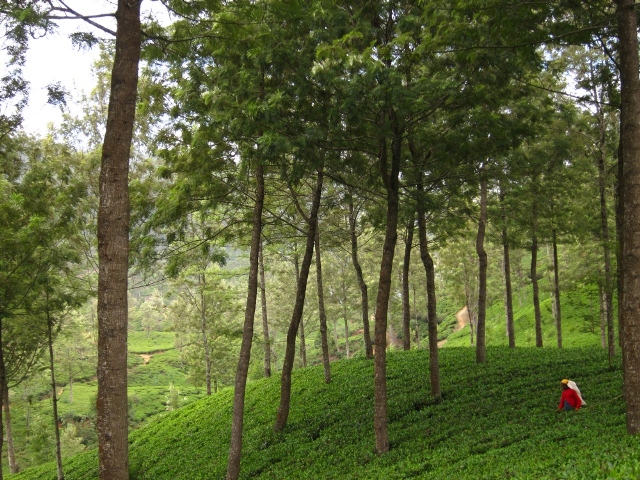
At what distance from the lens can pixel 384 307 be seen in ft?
31.2

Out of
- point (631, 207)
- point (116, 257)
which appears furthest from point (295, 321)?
point (631, 207)

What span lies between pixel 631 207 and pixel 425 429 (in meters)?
6.64

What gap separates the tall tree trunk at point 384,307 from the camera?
29.7ft

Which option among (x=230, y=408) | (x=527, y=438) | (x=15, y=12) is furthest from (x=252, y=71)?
(x=230, y=408)

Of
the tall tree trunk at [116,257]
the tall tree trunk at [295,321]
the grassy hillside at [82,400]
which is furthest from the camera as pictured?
the grassy hillside at [82,400]

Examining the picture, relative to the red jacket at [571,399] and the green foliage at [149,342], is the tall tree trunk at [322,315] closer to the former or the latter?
the red jacket at [571,399]

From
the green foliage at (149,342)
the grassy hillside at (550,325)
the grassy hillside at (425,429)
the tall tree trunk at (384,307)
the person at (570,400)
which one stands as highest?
the tall tree trunk at (384,307)

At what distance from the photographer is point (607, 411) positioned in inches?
342

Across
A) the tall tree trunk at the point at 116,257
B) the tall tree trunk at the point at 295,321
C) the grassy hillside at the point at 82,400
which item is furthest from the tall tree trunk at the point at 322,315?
the grassy hillside at the point at 82,400

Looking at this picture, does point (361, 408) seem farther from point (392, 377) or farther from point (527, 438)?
point (527, 438)

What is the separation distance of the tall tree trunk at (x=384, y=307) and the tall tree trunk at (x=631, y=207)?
13.3 ft

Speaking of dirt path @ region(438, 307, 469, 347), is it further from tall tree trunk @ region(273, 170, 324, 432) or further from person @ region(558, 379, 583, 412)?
person @ region(558, 379, 583, 412)

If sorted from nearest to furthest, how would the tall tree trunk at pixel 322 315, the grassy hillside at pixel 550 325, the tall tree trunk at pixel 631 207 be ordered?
1. the tall tree trunk at pixel 631 207
2. the tall tree trunk at pixel 322 315
3. the grassy hillside at pixel 550 325

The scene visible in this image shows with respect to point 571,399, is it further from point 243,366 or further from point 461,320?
point 461,320
